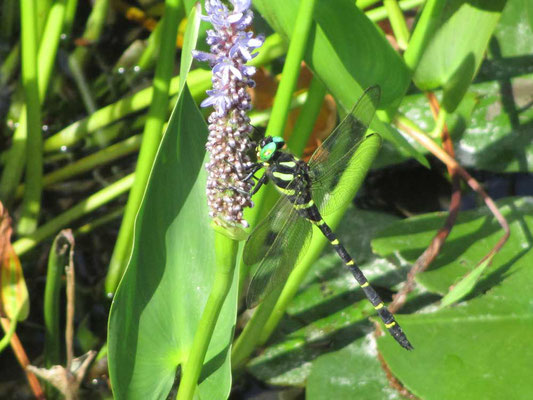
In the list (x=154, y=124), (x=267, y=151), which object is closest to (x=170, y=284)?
(x=267, y=151)

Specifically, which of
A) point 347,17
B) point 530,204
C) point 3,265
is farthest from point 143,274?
point 530,204

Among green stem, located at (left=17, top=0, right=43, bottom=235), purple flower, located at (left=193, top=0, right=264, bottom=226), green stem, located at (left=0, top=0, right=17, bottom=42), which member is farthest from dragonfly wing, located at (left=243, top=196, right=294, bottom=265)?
green stem, located at (left=0, top=0, right=17, bottom=42)

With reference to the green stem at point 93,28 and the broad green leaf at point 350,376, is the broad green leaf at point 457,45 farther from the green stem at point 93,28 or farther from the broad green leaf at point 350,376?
the green stem at point 93,28

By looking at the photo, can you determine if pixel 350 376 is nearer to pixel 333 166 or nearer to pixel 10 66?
pixel 333 166

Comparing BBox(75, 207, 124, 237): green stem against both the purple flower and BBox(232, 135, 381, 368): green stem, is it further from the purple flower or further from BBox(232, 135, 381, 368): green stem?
the purple flower

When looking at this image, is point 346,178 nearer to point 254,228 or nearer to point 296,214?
point 296,214

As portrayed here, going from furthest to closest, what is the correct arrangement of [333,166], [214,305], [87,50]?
[87,50] → [333,166] → [214,305]
